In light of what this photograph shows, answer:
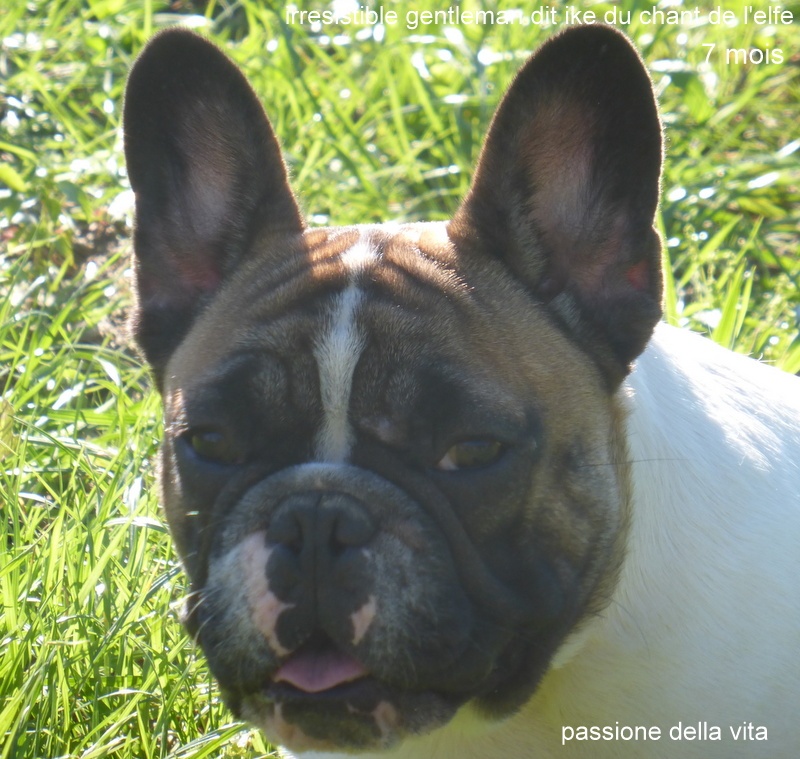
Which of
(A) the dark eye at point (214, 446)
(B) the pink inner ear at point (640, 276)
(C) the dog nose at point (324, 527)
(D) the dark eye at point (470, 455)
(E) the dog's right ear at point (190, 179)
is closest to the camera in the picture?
(C) the dog nose at point (324, 527)

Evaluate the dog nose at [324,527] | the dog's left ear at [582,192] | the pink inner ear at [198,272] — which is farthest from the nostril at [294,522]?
the pink inner ear at [198,272]

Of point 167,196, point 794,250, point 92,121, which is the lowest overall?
point 794,250

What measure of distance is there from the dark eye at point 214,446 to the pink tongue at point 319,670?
0.45 metres

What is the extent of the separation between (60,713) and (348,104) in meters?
3.80

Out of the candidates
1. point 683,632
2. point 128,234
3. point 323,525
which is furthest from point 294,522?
point 128,234

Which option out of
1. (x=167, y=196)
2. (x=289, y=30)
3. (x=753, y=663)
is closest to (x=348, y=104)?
(x=289, y=30)

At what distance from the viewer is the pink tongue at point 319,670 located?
250 cm

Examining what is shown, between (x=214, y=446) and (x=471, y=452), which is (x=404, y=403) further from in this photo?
(x=214, y=446)

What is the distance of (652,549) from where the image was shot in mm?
2801

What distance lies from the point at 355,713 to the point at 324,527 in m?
0.39

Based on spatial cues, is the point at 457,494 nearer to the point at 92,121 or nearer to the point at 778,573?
the point at 778,573

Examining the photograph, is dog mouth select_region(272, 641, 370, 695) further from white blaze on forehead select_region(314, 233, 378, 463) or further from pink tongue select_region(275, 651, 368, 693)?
white blaze on forehead select_region(314, 233, 378, 463)

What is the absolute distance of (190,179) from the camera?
10.4ft

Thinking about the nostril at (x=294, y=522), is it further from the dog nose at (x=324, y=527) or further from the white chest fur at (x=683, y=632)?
the white chest fur at (x=683, y=632)
